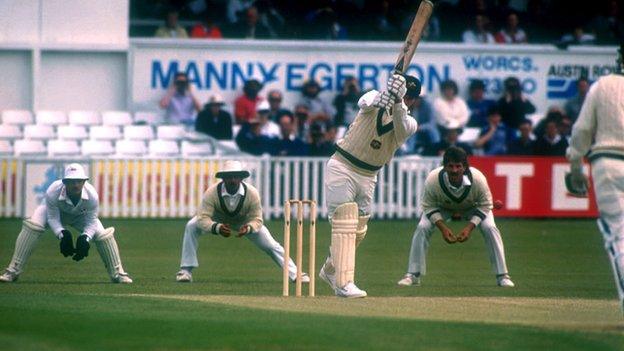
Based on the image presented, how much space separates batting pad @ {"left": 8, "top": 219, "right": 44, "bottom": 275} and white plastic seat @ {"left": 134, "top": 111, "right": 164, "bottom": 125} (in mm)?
10589

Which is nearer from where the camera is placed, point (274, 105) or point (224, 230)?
point (224, 230)

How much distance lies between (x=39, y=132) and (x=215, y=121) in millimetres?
2878

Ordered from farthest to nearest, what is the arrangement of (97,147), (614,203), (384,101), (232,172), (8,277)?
1. (97,147)
2. (232,172)
3. (8,277)
4. (384,101)
5. (614,203)

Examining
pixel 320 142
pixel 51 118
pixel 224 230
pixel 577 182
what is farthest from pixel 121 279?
pixel 51 118

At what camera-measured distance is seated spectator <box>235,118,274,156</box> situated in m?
24.7

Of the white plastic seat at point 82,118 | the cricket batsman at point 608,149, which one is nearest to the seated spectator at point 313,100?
the white plastic seat at point 82,118

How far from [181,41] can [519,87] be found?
19.5 ft

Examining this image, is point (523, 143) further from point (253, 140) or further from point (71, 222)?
point (71, 222)

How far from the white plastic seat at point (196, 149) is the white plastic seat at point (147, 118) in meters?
0.87

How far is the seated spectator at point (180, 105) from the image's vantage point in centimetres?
2597

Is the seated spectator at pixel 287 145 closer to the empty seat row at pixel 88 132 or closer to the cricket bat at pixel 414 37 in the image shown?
the empty seat row at pixel 88 132

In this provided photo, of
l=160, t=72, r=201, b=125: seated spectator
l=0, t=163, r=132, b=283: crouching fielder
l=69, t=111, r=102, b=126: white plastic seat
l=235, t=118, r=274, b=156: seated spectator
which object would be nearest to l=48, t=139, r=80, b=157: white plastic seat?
l=69, t=111, r=102, b=126: white plastic seat

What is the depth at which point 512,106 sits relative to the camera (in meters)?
26.4

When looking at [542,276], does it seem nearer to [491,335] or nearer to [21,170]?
[491,335]
